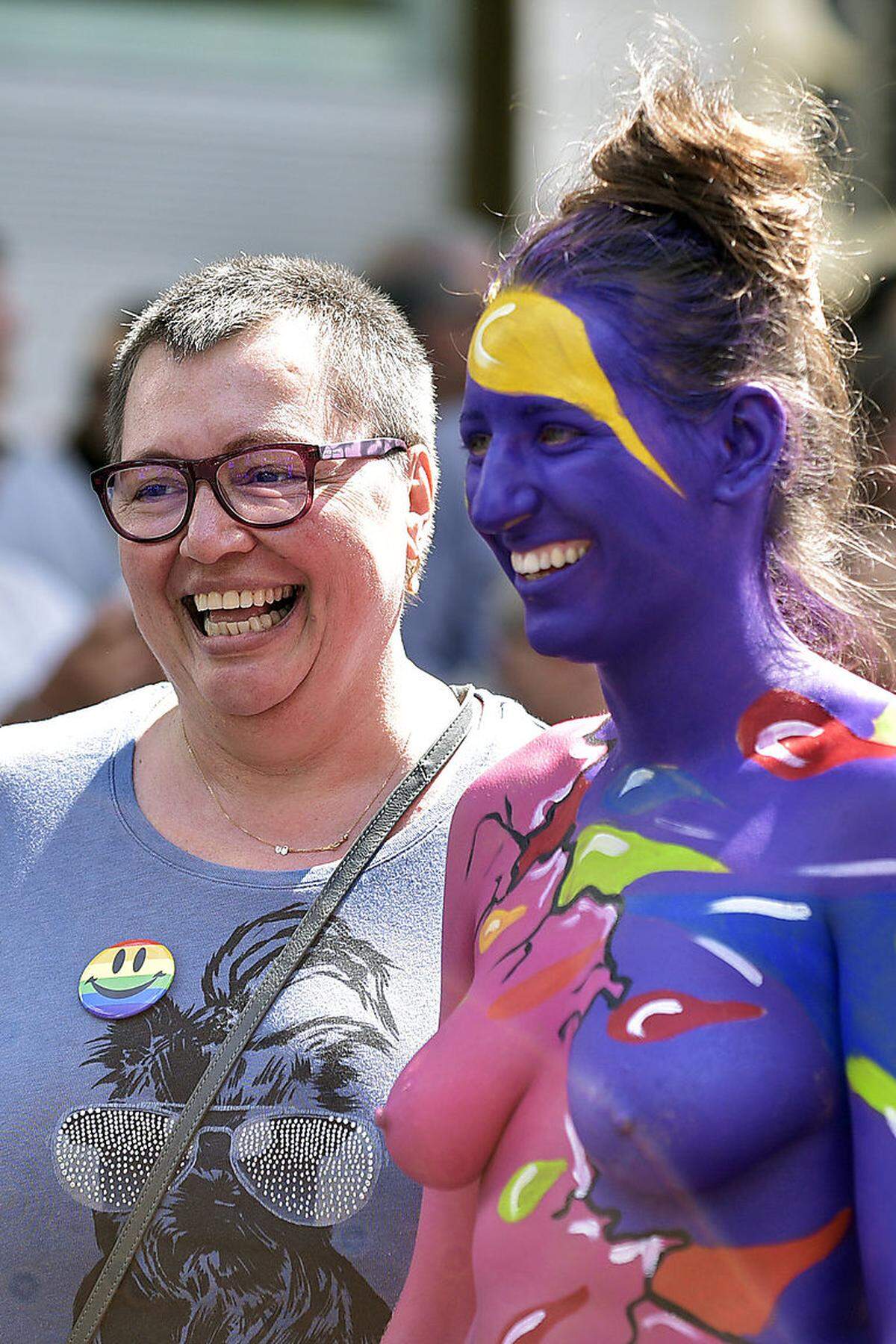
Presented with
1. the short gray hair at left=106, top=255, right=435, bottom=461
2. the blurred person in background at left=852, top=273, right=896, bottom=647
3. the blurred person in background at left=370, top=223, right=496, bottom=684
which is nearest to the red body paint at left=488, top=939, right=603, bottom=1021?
the blurred person in background at left=852, top=273, right=896, bottom=647

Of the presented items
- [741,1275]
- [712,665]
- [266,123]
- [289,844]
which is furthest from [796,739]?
[266,123]

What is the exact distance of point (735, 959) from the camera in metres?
1.54

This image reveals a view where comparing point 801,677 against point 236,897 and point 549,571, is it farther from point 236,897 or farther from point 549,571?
point 236,897

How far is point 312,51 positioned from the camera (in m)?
7.91

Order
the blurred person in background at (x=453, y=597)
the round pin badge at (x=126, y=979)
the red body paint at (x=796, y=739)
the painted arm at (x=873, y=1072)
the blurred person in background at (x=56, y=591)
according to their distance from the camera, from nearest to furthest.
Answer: the painted arm at (x=873, y=1072), the red body paint at (x=796, y=739), the round pin badge at (x=126, y=979), the blurred person in background at (x=56, y=591), the blurred person in background at (x=453, y=597)

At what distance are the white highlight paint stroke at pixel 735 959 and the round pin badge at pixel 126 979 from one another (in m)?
1.02

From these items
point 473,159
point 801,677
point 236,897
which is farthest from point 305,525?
point 473,159

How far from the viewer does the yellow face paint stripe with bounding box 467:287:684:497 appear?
1.64 metres

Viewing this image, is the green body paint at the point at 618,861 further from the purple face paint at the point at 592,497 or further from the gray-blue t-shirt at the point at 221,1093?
the gray-blue t-shirt at the point at 221,1093

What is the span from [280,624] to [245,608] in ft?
0.16

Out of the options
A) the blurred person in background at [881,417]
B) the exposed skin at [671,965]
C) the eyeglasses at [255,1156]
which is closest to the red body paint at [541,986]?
the exposed skin at [671,965]

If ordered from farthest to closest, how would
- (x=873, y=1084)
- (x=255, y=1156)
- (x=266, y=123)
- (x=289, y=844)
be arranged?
(x=266, y=123) → (x=289, y=844) → (x=255, y=1156) → (x=873, y=1084)

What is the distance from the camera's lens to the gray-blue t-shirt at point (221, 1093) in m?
2.26

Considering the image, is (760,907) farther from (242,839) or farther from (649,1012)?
(242,839)
